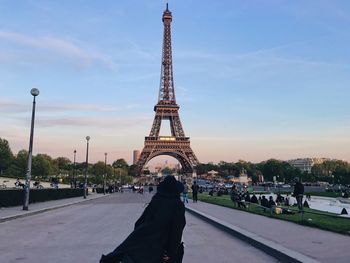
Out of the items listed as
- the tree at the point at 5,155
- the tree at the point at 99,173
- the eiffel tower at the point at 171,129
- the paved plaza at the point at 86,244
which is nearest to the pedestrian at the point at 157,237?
the paved plaza at the point at 86,244

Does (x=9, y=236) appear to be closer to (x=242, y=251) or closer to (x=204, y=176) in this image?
(x=242, y=251)

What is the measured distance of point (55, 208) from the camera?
27.9 meters

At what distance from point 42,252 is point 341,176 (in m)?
156

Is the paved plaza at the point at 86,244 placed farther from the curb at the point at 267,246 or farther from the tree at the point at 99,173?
the tree at the point at 99,173

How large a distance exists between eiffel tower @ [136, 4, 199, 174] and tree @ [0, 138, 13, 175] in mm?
32476

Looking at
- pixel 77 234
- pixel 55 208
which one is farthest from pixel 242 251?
pixel 55 208

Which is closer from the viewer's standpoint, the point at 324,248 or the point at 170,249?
the point at 170,249

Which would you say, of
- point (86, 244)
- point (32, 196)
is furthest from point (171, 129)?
point (86, 244)

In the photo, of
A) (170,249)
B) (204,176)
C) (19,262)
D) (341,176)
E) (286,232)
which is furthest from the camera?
(204,176)

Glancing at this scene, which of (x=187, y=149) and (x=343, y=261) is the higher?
(x=187, y=149)

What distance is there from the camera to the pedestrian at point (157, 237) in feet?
14.4

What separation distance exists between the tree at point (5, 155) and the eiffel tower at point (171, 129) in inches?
1279

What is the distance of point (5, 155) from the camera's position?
110 metres

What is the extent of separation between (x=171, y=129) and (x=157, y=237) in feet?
328
